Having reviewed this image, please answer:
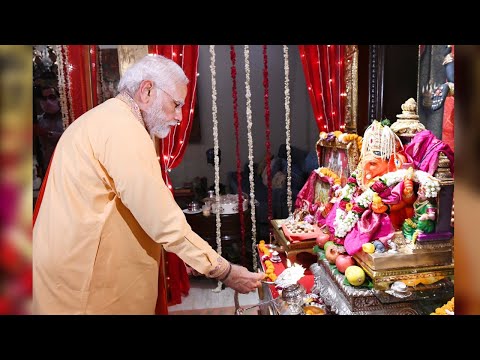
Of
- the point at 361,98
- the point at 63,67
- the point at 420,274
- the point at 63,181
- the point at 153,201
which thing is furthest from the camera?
the point at 361,98

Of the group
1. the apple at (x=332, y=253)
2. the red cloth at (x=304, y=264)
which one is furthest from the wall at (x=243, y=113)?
the apple at (x=332, y=253)

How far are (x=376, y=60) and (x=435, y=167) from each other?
1.73 metres

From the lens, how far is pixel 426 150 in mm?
2295

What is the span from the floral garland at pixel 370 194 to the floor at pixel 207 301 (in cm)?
147

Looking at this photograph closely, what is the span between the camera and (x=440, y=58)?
105 inches

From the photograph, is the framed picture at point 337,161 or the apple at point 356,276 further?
the framed picture at point 337,161

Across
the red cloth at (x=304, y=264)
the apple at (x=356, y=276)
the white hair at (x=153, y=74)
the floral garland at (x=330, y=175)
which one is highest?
the white hair at (x=153, y=74)

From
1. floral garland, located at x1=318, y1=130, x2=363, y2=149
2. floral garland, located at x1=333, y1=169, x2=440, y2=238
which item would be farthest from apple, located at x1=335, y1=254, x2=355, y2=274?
floral garland, located at x1=318, y1=130, x2=363, y2=149

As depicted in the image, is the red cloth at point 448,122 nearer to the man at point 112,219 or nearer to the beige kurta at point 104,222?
the man at point 112,219

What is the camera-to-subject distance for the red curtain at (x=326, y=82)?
396 centimetres

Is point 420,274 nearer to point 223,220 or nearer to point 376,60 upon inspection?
point 376,60

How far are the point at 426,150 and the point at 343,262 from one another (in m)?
0.95

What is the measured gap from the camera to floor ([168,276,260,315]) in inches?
140

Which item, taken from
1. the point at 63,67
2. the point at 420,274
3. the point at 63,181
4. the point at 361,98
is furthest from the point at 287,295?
the point at 63,67
